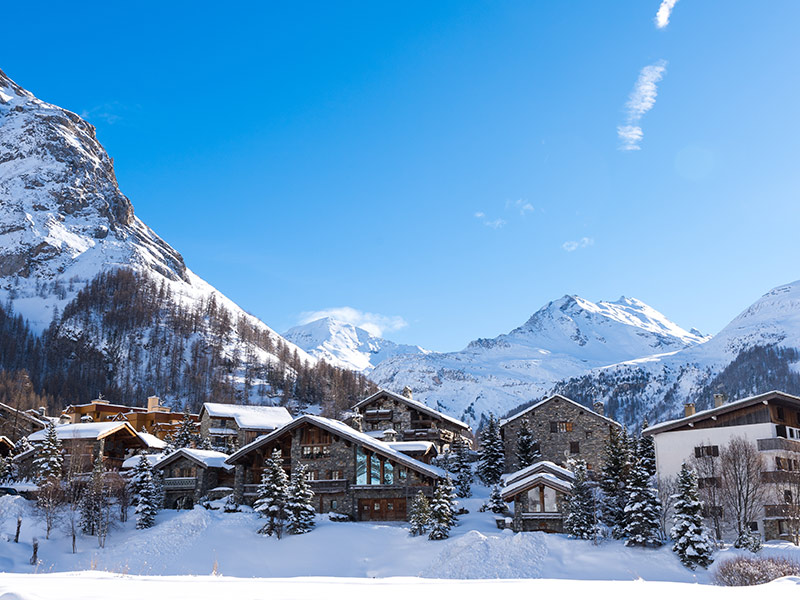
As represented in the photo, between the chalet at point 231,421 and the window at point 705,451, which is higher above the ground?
the chalet at point 231,421

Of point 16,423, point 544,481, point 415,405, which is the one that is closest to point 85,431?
point 16,423

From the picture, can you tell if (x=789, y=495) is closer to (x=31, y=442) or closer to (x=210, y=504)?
(x=210, y=504)

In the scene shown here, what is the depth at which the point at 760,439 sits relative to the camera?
4397cm

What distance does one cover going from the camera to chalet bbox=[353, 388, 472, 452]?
66.4m

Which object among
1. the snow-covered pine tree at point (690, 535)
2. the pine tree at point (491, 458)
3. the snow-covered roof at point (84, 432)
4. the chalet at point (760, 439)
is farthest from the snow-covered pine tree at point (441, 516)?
the snow-covered roof at point (84, 432)

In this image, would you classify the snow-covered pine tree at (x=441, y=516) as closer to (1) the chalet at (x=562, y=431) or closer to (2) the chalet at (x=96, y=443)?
(1) the chalet at (x=562, y=431)

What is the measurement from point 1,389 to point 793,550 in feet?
443

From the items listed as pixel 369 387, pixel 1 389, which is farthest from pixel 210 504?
pixel 369 387

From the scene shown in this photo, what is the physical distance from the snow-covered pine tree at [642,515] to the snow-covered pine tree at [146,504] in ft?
101

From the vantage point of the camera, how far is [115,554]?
39906 millimetres

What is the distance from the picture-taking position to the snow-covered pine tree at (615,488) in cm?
4031

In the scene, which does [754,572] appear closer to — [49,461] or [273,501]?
[273,501]

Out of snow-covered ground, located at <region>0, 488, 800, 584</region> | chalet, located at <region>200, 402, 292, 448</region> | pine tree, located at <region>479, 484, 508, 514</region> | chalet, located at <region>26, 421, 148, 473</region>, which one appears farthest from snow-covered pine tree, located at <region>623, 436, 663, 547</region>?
chalet, located at <region>200, 402, 292, 448</region>

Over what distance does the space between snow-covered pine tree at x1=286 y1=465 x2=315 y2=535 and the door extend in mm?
4980
